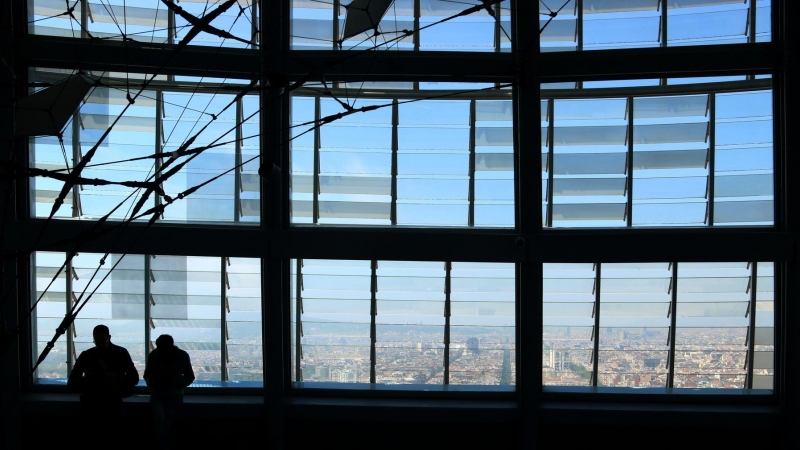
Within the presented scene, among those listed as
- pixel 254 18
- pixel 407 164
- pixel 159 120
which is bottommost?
pixel 407 164

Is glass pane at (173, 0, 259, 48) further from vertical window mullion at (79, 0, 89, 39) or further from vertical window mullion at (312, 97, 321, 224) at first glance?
vertical window mullion at (312, 97, 321, 224)

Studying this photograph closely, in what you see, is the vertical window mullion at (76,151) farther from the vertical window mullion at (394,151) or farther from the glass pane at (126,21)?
the vertical window mullion at (394,151)

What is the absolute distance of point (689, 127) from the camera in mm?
7406

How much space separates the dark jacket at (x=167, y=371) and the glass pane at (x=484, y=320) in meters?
3.03

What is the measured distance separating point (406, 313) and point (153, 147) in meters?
3.46

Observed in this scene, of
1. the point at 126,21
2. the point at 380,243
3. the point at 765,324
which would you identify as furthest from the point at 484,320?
the point at 126,21

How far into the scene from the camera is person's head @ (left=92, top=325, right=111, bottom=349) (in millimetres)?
7051

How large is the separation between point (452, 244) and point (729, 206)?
310 centimetres

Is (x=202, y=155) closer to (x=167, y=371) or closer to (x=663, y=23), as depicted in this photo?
(x=167, y=371)

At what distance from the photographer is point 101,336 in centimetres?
707

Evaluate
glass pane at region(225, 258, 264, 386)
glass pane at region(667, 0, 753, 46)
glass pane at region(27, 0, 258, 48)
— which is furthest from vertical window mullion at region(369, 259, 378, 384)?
glass pane at region(667, 0, 753, 46)

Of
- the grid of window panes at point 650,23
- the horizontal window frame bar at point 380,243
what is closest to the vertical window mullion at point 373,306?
the horizontal window frame bar at point 380,243

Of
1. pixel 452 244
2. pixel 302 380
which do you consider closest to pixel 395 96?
pixel 452 244

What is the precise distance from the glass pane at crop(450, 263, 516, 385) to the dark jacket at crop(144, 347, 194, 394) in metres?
3.03
